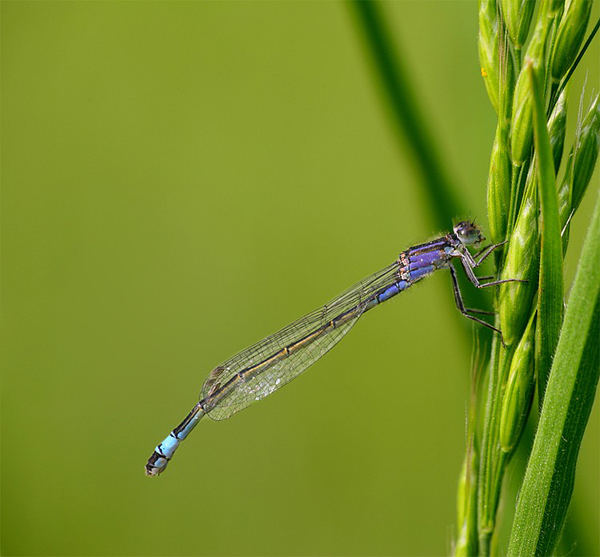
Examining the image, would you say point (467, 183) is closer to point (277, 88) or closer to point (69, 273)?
point (277, 88)

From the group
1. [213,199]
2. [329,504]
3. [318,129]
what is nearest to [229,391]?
[329,504]

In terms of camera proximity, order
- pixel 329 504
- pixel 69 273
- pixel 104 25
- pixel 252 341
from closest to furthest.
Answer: pixel 329 504
pixel 252 341
pixel 69 273
pixel 104 25

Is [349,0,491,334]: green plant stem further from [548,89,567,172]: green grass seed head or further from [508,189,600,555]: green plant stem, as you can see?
[508,189,600,555]: green plant stem

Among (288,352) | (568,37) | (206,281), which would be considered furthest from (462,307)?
(206,281)

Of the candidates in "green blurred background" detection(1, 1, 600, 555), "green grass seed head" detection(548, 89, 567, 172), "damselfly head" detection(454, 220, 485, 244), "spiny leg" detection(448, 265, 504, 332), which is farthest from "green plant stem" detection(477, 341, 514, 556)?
"green blurred background" detection(1, 1, 600, 555)

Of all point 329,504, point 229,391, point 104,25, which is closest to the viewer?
point 229,391

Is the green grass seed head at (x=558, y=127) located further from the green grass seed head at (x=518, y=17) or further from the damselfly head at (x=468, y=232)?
the damselfly head at (x=468, y=232)
